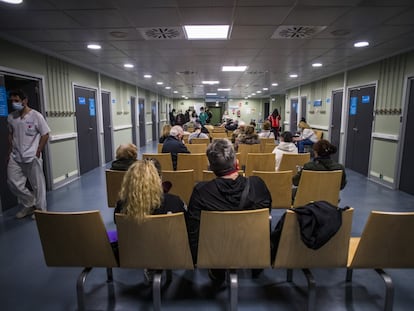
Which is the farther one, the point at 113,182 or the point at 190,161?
the point at 190,161

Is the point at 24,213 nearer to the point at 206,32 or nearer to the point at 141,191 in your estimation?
the point at 141,191

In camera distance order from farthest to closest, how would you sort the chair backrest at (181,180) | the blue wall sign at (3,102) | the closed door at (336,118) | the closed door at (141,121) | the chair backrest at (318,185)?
the closed door at (141,121)
the closed door at (336,118)
the blue wall sign at (3,102)
the chair backrest at (181,180)
the chair backrest at (318,185)

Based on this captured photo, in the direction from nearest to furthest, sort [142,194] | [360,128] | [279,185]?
1. [142,194]
2. [279,185]
3. [360,128]

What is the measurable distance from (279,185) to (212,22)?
213 centimetres

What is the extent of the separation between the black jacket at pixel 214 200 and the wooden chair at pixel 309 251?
0.29 metres

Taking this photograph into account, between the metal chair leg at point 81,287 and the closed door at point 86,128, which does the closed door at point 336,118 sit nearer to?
the closed door at point 86,128

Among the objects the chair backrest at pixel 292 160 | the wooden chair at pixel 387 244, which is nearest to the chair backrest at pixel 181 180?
the chair backrest at pixel 292 160

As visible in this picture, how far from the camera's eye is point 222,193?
1799mm

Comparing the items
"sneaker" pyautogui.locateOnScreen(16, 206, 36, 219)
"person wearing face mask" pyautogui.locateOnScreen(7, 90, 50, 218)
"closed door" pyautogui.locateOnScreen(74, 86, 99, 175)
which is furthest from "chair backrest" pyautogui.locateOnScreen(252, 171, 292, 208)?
"closed door" pyautogui.locateOnScreen(74, 86, 99, 175)

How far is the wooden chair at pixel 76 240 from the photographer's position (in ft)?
5.28

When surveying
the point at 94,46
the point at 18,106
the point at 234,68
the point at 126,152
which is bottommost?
the point at 126,152

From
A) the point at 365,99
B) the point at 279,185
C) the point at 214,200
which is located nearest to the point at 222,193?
the point at 214,200

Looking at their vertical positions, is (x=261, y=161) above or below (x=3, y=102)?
below

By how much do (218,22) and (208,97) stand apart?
16420 mm
